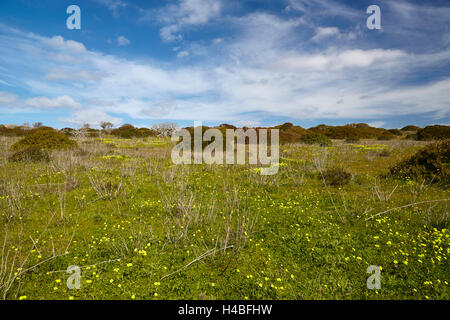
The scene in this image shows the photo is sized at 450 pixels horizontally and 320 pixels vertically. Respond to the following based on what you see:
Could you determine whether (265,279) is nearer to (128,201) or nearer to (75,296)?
(75,296)

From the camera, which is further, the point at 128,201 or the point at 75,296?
the point at 128,201

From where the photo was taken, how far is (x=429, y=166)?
34.2ft

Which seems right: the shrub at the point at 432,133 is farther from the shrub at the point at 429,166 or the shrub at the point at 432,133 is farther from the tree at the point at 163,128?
the tree at the point at 163,128

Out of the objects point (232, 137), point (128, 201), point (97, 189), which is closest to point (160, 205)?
point (128, 201)

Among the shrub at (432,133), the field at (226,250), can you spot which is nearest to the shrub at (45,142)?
the field at (226,250)

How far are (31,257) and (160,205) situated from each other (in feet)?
12.1

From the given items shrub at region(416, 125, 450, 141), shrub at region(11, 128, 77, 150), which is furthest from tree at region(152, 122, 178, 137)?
shrub at region(416, 125, 450, 141)

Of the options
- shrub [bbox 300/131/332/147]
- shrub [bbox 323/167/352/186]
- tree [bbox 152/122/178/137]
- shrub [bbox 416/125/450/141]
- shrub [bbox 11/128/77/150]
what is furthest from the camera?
tree [bbox 152/122/178/137]

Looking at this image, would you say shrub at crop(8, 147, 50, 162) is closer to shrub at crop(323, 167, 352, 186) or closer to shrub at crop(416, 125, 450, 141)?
shrub at crop(323, 167, 352, 186)

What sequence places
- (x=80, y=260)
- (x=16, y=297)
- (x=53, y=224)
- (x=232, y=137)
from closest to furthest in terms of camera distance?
(x=16, y=297)
(x=80, y=260)
(x=53, y=224)
(x=232, y=137)

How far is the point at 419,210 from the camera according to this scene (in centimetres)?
657

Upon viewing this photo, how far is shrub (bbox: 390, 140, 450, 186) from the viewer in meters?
9.49

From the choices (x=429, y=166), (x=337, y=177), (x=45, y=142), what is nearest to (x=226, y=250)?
(x=337, y=177)
